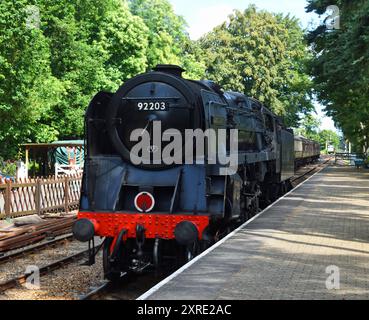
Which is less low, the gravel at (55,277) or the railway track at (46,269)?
the railway track at (46,269)

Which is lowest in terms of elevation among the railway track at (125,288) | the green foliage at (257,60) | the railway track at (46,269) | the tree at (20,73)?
the railway track at (125,288)

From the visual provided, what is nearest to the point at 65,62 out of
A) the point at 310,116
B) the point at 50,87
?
the point at 50,87

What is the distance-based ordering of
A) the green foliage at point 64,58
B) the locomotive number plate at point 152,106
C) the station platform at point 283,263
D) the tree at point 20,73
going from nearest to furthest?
1. the station platform at point 283,263
2. the locomotive number plate at point 152,106
3. the tree at point 20,73
4. the green foliage at point 64,58

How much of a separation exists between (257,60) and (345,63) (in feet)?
98.2

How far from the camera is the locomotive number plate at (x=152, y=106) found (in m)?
9.45

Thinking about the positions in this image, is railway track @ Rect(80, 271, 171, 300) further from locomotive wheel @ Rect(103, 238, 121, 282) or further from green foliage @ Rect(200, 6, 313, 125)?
green foliage @ Rect(200, 6, 313, 125)

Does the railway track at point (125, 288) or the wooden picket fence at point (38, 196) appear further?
the wooden picket fence at point (38, 196)

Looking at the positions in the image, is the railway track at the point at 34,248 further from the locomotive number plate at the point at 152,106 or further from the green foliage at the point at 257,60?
the green foliage at the point at 257,60

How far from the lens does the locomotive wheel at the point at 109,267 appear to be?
8905mm

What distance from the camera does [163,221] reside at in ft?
28.7

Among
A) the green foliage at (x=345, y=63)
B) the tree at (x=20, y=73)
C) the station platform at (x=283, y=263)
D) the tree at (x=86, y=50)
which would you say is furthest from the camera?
the tree at (x=86, y=50)

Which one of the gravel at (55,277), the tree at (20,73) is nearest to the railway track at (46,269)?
the gravel at (55,277)

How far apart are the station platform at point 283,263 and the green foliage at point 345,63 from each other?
525 centimetres
